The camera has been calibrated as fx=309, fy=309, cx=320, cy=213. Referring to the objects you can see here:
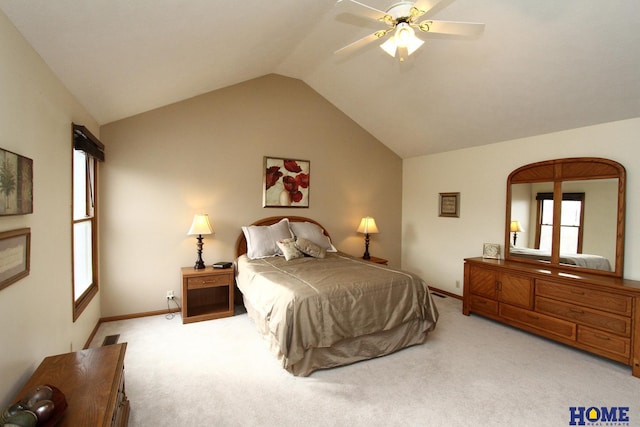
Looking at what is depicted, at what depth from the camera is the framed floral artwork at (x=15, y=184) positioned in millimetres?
1439

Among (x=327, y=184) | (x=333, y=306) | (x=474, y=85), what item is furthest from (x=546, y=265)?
(x=327, y=184)

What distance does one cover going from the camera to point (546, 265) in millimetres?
3574

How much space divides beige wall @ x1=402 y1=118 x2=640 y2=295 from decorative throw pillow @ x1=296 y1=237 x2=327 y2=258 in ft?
7.14

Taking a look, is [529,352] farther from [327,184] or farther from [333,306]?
[327,184]

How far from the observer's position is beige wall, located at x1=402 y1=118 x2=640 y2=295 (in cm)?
300

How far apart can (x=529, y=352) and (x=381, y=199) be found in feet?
10.2

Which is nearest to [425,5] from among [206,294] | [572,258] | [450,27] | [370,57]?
[450,27]

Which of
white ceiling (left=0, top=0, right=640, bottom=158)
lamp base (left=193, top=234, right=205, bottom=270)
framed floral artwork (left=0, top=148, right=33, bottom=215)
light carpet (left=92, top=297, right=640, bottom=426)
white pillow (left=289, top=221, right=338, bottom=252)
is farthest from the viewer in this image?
white pillow (left=289, top=221, right=338, bottom=252)

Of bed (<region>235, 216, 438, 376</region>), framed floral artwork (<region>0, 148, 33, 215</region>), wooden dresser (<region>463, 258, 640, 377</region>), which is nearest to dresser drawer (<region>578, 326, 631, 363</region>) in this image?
wooden dresser (<region>463, 258, 640, 377</region>)

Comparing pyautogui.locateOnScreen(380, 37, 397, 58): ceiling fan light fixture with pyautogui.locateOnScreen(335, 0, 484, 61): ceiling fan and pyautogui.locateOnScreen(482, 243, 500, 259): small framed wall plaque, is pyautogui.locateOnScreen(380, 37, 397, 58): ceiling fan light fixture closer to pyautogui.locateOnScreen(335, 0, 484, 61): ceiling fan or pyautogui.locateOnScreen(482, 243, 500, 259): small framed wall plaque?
pyautogui.locateOnScreen(335, 0, 484, 61): ceiling fan

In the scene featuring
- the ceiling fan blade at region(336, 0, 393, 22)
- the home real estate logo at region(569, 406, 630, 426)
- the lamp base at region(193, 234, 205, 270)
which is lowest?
the home real estate logo at region(569, 406, 630, 426)

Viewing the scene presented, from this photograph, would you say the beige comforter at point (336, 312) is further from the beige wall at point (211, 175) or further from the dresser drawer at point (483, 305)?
the beige wall at point (211, 175)

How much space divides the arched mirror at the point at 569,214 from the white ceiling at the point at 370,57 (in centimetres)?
51

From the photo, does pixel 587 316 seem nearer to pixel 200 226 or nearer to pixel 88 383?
pixel 88 383
